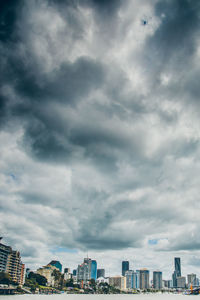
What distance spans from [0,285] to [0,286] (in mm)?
1095

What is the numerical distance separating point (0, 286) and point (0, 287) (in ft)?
2.60

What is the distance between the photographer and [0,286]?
199 metres

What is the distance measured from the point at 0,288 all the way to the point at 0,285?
205 centimetres

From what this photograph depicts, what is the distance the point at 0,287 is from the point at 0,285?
73.3 inches

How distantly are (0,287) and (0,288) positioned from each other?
4.17ft

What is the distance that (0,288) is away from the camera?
199 meters

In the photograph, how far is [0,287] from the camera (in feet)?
650

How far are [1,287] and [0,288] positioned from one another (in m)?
1.02

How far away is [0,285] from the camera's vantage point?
19962 centimetres

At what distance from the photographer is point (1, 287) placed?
199500mm

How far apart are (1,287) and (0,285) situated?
1.66 meters
